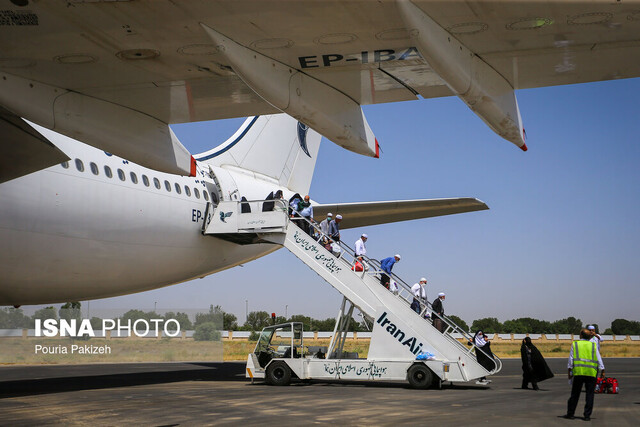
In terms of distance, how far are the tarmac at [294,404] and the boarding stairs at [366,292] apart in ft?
2.87

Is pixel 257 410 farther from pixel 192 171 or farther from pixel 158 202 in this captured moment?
pixel 158 202

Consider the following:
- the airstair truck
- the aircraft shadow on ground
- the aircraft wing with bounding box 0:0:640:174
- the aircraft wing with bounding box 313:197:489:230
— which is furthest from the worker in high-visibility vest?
the aircraft shadow on ground

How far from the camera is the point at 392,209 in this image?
71.1 ft

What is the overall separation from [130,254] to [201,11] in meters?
11.8

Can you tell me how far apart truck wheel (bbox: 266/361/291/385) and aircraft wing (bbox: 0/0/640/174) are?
31.8 feet

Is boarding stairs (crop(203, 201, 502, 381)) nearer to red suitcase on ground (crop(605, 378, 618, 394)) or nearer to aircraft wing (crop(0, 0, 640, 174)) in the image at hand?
red suitcase on ground (crop(605, 378, 618, 394))

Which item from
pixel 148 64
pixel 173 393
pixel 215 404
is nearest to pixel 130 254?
pixel 173 393

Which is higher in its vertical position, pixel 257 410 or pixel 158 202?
pixel 158 202

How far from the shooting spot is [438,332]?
17875 millimetres

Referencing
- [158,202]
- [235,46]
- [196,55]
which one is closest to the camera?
[235,46]

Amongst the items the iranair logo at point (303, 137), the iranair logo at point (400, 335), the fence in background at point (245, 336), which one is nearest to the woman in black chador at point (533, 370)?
the iranair logo at point (400, 335)

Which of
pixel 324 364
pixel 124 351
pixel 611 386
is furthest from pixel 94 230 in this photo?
pixel 124 351

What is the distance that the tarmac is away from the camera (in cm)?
1114

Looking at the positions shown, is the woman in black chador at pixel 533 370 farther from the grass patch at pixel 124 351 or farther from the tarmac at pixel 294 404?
the grass patch at pixel 124 351
